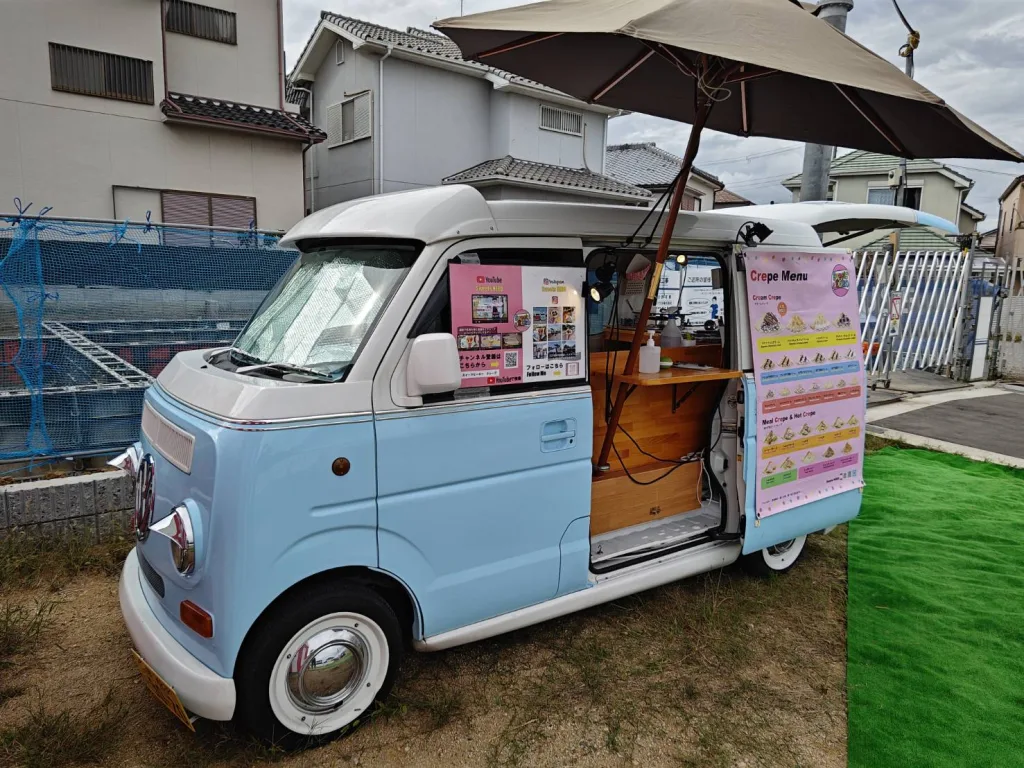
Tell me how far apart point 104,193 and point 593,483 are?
11552mm

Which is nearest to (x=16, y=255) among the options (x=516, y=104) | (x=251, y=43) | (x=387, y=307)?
(x=387, y=307)

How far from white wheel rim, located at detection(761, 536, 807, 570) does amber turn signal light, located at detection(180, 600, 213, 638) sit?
339 centimetres

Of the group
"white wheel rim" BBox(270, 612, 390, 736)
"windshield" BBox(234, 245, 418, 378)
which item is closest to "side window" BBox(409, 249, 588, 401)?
"windshield" BBox(234, 245, 418, 378)

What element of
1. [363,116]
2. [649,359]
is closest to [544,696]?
[649,359]

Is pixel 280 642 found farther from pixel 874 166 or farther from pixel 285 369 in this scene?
pixel 874 166

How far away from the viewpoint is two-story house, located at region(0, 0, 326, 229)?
36.2 ft

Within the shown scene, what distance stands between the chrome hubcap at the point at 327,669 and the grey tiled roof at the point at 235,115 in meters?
11.9

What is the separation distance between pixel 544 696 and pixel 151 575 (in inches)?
74.0

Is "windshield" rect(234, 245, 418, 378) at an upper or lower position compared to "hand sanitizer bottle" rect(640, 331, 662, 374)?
upper

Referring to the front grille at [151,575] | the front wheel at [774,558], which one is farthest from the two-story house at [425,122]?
the front grille at [151,575]

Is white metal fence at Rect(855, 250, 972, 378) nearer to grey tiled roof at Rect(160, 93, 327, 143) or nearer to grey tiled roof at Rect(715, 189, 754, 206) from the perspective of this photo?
grey tiled roof at Rect(160, 93, 327, 143)

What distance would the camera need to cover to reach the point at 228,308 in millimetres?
6512

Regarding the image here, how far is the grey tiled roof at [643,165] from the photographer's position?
2663 cm

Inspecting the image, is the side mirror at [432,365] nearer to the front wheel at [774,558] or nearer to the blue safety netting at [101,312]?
the front wheel at [774,558]
